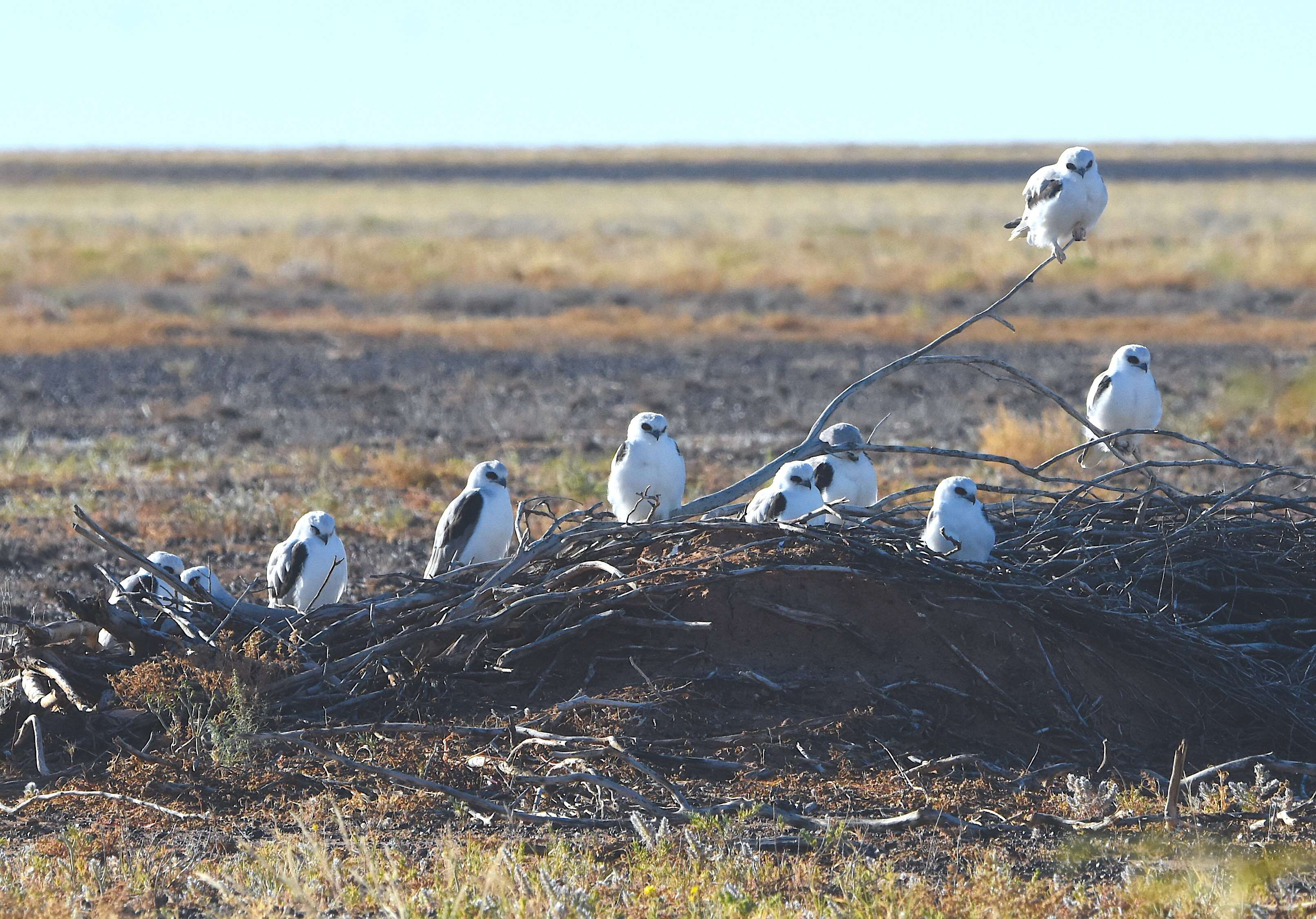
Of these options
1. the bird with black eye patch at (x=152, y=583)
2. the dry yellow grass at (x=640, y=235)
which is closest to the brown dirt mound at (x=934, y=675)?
the bird with black eye patch at (x=152, y=583)

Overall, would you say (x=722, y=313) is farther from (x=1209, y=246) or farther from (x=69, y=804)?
(x=69, y=804)

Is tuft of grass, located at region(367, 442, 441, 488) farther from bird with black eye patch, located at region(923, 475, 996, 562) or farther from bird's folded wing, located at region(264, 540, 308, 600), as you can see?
bird with black eye patch, located at region(923, 475, 996, 562)

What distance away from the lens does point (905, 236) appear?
46.7 meters

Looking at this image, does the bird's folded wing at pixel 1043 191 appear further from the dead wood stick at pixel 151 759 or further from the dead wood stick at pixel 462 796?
the dead wood stick at pixel 151 759

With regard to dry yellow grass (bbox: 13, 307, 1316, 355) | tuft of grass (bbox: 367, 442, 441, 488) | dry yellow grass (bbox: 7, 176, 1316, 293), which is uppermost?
dry yellow grass (bbox: 7, 176, 1316, 293)

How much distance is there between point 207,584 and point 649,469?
7.63 ft

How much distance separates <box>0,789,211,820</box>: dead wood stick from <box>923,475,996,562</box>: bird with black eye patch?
308 centimetres

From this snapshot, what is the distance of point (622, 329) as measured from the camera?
27.1m

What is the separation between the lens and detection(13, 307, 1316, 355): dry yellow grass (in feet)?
83.1

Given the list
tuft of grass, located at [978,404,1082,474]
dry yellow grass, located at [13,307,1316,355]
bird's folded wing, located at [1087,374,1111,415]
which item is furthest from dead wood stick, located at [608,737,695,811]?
dry yellow grass, located at [13,307,1316,355]

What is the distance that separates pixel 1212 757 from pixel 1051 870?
4.61 feet

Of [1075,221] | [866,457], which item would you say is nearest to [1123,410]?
[866,457]

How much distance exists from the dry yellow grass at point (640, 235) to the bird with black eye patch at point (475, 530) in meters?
14.9

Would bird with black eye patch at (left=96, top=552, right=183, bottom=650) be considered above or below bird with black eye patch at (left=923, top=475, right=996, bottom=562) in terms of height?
below
